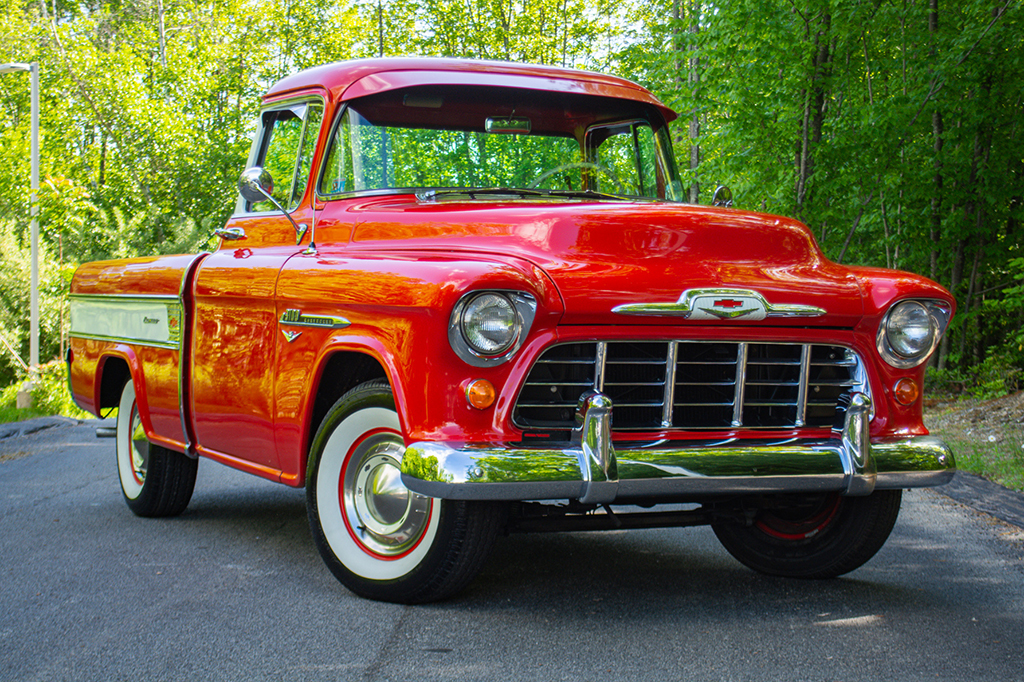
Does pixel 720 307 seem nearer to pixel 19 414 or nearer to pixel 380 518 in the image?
pixel 380 518

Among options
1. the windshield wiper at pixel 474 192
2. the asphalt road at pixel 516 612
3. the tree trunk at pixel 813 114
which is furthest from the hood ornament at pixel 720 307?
the tree trunk at pixel 813 114

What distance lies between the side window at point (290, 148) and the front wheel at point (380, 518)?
1408 mm

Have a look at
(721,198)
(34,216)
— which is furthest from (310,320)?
(34,216)

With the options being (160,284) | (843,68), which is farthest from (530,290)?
(843,68)

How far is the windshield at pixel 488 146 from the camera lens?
4484 mm

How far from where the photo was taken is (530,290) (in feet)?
10.7

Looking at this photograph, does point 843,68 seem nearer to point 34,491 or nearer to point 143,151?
point 34,491

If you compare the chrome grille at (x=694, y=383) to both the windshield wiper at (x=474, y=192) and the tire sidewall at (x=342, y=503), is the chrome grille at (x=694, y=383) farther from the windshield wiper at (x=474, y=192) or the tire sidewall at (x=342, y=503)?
the windshield wiper at (x=474, y=192)

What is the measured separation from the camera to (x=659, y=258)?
3594 mm

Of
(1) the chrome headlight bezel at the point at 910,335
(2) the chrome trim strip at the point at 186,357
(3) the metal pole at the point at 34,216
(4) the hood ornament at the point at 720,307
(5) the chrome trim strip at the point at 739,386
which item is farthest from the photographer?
(3) the metal pole at the point at 34,216

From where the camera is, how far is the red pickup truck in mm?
3314

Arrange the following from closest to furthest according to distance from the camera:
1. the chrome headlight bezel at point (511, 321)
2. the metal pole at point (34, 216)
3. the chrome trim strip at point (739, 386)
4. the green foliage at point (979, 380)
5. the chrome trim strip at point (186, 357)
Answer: the chrome headlight bezel at point (511, 321), the chrome trim strip at point (739, 386), the chrome trim strip at point (186, 357), the green foliage at point (979, 380), the metal pole at point (34, 216)

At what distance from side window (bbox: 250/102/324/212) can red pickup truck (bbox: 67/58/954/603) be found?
27 millimetres

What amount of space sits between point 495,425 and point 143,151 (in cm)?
3078
